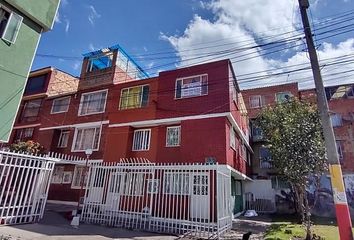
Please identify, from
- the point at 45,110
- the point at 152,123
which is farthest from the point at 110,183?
the point at 45,110

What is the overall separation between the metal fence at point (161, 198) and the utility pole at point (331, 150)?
410 cm

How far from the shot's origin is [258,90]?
105 ft

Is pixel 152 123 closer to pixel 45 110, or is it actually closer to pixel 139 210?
pixel 139 210

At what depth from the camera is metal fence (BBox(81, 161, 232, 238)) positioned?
10062mm

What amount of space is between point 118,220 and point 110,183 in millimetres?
1802

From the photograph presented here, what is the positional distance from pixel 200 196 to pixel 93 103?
15.1 metres

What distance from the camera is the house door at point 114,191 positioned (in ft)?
38.7

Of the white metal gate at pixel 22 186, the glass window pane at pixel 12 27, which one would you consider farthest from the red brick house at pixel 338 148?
the glass window pane at pixel 12 27

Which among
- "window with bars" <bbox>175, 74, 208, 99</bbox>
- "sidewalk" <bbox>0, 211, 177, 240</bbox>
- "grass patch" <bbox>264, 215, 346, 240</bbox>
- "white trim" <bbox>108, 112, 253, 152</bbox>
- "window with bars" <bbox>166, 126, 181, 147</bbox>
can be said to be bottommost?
"sidewalk" <bbox>0, 211, 177, 240</bbox>

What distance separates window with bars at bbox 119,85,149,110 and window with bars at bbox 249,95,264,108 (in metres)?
18.0

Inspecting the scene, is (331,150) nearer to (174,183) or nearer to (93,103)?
(174,183)

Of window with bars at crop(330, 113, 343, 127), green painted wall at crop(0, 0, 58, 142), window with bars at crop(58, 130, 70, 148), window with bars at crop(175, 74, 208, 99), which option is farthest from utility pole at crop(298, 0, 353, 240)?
window with bars at crop(330, 113, 343, 127)

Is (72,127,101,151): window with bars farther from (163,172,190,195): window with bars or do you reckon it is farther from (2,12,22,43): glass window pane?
(163,172,190,195): window with bars

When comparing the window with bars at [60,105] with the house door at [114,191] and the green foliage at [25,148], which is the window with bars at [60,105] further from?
the house door at [114,191]
